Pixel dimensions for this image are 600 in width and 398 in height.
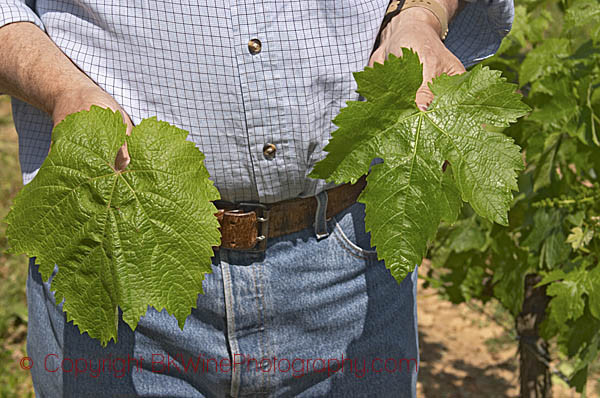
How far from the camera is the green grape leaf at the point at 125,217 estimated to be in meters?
0.87

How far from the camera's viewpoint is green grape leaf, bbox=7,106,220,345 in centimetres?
87

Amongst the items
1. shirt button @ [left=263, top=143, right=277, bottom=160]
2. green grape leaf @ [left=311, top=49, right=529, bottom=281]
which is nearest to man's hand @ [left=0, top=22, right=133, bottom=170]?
shirt button @ [left=263, top=143, right=277, bottom=160]

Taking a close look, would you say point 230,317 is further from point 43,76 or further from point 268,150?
point 43,76

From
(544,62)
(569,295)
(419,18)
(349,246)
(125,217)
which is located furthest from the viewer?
(544,62)

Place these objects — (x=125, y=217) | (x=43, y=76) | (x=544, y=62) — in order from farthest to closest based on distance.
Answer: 1. (x=544, y=62)
2. (x=43, y=76)
3. (x=125, y=217)

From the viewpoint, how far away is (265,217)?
114cm

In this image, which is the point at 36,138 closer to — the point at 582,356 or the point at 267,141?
the point at 267,141

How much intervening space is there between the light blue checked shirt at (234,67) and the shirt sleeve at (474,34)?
32 centimetres

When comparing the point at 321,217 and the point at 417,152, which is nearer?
the point at 417,152

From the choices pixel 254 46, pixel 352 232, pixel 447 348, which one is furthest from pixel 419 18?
pixel 447 348

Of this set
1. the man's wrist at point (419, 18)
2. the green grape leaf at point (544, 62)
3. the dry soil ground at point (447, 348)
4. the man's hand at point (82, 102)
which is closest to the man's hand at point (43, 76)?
the man's hand at point (82, 102)

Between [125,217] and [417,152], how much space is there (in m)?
0.41

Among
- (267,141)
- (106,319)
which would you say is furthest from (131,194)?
(267,141)

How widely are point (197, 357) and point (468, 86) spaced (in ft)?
2.23
